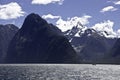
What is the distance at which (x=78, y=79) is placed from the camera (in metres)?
156

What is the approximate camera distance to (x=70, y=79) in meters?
154

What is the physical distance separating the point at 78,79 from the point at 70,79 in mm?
4421

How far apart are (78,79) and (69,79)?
4.81 metres

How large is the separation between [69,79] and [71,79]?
0.97 meters

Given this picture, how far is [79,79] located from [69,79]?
17.3 feet

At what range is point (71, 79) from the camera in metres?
154

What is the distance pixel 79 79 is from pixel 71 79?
437cm

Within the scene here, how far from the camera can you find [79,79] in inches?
6127

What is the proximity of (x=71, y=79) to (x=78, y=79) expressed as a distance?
12.9 ft

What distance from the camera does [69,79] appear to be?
15388 cm

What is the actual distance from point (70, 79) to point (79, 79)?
487cm
